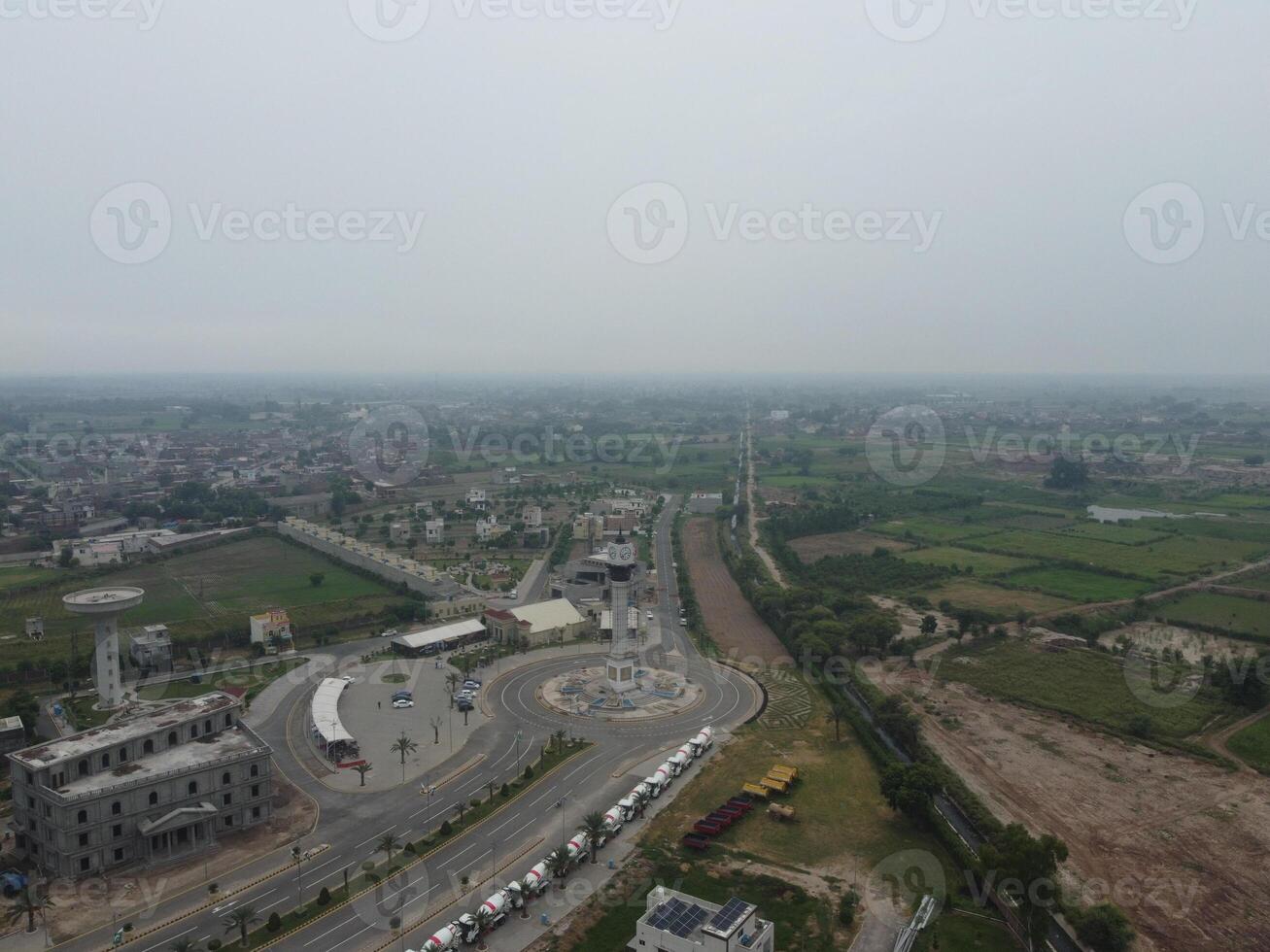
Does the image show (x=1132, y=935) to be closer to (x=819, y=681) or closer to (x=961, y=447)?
(x=819, y=681)

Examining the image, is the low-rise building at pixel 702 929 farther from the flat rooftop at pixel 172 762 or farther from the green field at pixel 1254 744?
the green field at pixel 1254 744

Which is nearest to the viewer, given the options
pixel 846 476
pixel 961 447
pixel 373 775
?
pixel 373 775

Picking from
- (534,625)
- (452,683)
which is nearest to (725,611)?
(534,625)

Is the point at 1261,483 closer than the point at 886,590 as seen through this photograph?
No

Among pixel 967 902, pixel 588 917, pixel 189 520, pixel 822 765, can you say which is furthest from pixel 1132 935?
pixel 189 520

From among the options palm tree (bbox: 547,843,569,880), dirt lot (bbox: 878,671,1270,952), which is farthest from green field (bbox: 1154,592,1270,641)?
palm tree (bbox: 547,843,569,880)

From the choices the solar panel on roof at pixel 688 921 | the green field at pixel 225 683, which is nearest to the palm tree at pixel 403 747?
the green field at pixel 225 683

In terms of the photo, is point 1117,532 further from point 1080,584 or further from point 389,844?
point 389,844
